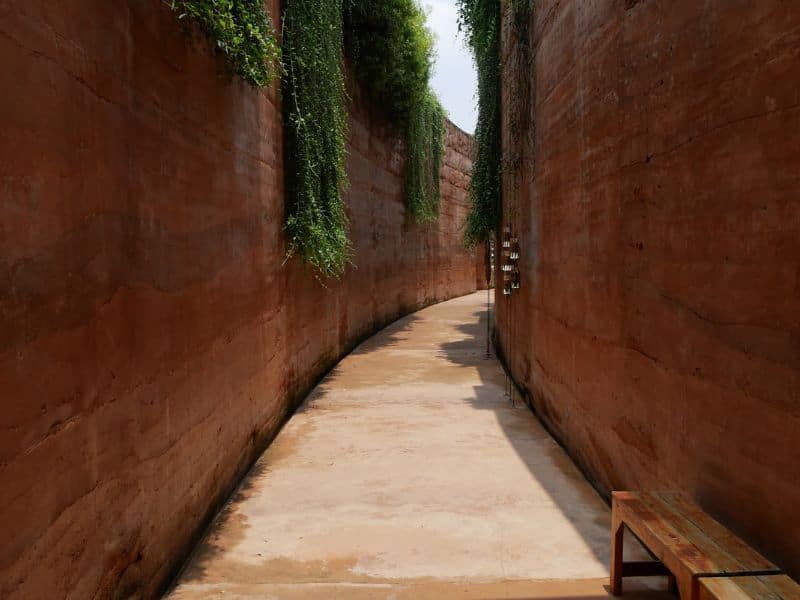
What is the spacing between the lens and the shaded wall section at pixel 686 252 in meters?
2.25

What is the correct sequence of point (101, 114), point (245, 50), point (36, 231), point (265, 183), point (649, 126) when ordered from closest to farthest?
1. point (36, 231)
2. point (101, 114)
3. point (649, 126)
4. point (245, 50)
5. point (265, 183)

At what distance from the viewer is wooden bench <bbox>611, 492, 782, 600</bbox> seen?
2.21 m

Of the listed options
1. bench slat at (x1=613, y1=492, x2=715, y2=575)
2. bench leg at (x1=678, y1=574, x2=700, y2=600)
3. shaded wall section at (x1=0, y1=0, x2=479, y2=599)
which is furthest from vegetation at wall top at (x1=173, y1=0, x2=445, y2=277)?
bench leg at (x1=678, y1=574, x2=700, y2=600)

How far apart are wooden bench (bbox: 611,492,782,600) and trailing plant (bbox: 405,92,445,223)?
1169 cm

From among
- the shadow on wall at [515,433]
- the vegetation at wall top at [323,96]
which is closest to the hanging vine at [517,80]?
the vegetation at wall top at [323,96]

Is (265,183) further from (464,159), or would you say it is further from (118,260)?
(464,159)

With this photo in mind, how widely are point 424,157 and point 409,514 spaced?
40.4 ft

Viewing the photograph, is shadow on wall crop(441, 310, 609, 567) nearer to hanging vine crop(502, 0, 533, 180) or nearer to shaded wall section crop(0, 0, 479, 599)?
shaded wall section crop(0, 0, 479, 599)

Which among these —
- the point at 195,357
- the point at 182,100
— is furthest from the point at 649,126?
the point at 195,357

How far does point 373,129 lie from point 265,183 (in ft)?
21.2

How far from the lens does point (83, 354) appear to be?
2.35m

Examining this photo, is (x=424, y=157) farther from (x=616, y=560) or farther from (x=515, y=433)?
(x=616, y=560)

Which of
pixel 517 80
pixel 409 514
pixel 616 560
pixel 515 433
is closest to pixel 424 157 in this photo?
pixel 517 80

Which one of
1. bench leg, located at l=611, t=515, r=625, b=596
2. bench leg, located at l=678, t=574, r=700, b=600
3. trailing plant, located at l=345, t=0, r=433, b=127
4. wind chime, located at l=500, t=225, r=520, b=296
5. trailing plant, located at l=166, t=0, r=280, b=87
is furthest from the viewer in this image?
trailing plant, located at l=345, t=0, r=433, b=127
